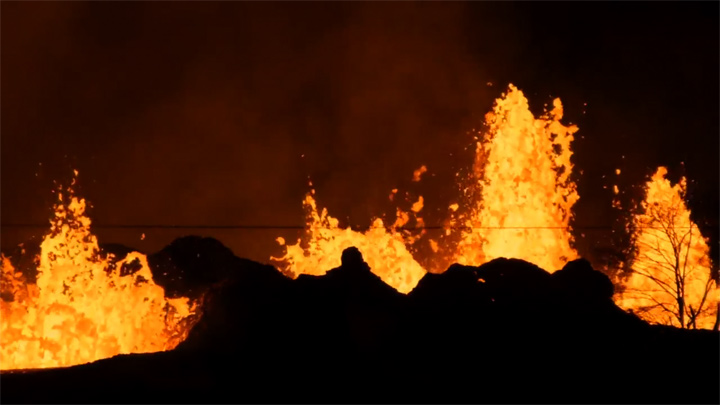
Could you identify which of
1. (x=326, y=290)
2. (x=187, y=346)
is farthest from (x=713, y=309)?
(x=187, y=346)

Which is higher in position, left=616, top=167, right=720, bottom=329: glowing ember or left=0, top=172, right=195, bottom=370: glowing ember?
left=616, top=167, right=720, bottom=329: glowing ember

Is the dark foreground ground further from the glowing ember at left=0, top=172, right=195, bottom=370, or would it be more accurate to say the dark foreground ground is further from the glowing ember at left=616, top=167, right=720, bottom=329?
the glowing ember at left=616, top=167, right=720, bottom=329

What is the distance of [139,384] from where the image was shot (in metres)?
11.6

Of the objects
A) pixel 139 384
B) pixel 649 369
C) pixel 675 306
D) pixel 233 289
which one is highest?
pixel 675 306

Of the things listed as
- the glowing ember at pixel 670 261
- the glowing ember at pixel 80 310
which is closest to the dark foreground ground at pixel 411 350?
the glowing ember at pixel 80 310

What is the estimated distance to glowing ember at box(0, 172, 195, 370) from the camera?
20.6 metres

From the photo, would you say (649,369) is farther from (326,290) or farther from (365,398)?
(326,290)

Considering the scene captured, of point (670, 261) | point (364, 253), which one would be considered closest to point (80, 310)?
point (364, 253)

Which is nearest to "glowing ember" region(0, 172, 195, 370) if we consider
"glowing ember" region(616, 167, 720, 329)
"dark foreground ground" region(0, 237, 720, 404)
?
"dark foreground ground" region(0, 237, 720, 404)

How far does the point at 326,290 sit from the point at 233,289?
1627 mm

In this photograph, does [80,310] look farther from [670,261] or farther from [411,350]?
[670,261]

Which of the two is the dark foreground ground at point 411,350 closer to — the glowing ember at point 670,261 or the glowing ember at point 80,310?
the glowing ember at point 80,310

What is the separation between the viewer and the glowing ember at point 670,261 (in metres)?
27.6

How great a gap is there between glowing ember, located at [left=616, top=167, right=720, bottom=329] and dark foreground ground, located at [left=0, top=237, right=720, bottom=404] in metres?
14.3
